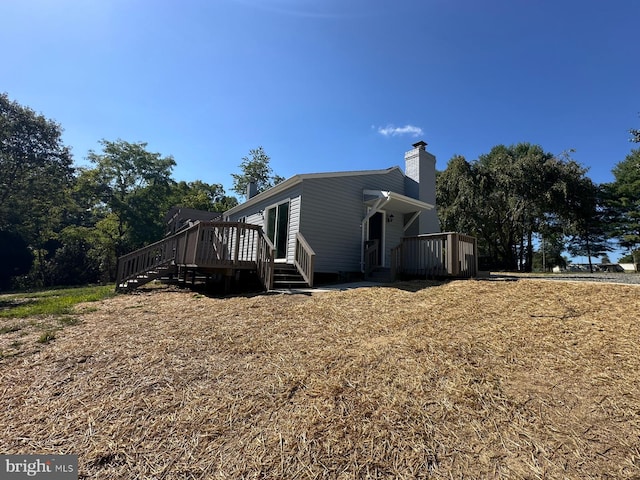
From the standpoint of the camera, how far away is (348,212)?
10.4 m

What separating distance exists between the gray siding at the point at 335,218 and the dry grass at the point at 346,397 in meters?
5.36

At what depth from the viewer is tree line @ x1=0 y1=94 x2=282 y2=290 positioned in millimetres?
20453

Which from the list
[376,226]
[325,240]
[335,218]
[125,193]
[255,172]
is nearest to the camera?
[325,240]

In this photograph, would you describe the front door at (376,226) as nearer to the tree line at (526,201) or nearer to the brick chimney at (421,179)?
the brick chimney at (421,179)

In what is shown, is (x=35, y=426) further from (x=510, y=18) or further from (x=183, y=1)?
(x=510, y=18)

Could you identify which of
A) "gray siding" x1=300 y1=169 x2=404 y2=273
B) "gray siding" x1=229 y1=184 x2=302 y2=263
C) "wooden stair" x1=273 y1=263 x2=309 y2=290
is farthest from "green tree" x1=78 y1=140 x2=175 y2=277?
→ "gray siding" x1=300 y1=169 x2=404 y2=273

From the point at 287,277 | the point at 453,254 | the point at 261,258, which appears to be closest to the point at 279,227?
the point at 287,277

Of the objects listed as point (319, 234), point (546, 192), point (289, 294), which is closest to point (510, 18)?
→ point (319, 234)

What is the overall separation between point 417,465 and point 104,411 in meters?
2.51

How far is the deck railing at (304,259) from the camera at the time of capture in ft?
25.8

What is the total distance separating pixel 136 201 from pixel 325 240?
2395cm

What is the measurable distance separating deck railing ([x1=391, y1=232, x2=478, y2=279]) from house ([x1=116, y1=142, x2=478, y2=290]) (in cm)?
3

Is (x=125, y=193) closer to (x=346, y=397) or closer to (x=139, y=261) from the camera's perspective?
(x=139, y=261)

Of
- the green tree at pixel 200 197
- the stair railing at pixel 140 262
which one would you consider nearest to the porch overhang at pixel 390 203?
the stair railing at pixel 140 262
